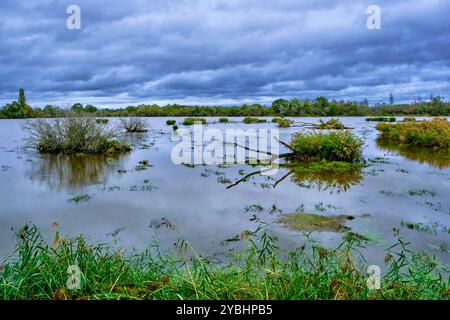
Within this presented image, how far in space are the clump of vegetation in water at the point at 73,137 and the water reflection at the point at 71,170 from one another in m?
1.01

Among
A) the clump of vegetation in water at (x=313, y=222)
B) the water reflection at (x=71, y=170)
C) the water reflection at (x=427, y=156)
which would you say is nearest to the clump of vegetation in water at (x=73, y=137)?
the water reflection at (x=71, y=170)

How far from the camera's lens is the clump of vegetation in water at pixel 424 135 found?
2238cm

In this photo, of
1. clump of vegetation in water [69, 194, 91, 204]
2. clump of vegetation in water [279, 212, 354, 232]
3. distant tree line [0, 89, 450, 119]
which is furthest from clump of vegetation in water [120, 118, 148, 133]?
clump of vegetation in water [279, 212, 354, 232]

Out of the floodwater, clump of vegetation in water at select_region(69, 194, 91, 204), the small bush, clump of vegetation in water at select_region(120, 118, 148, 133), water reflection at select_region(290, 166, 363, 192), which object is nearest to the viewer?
the floodwater

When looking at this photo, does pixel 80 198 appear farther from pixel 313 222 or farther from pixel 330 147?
pixel 330 147

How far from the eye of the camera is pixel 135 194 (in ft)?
35.9

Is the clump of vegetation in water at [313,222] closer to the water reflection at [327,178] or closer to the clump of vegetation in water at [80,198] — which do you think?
the water reflection at [327,178]

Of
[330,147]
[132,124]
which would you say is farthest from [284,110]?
[330,147]

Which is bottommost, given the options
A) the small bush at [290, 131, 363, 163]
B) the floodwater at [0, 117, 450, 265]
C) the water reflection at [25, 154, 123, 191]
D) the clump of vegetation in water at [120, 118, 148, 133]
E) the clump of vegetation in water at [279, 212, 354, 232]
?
the clump of vegetation in water at [279, 212, 354, 232]

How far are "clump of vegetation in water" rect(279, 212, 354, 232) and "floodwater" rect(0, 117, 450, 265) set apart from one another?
239 millimetres

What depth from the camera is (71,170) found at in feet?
50.0

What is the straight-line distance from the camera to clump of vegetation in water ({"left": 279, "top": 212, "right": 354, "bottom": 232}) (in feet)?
25.6

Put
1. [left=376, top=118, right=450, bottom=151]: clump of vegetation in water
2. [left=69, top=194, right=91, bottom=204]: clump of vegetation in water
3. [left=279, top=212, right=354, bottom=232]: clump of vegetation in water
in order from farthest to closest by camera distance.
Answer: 1. [left=376, top=118, right=450, bottom=151]: clump of vegetation in water
2. [left=69, top=194, right=91, bottom=204]: clump of vegetation in water
3. [left=279, top=212, right=354, bottom=232]: clump of vegetation in water

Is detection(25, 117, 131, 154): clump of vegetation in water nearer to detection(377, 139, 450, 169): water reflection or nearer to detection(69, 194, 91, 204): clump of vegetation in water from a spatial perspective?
detection(69, 194, 91, 204): clump of vegetation in water
